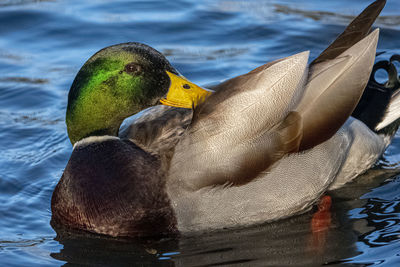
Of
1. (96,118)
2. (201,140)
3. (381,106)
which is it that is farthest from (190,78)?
(201,140)

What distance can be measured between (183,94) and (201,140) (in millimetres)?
355

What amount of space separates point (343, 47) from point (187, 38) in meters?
4.03

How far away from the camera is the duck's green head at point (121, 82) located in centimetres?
490

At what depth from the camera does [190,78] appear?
788cm

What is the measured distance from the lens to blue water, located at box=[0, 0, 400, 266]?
4.84m

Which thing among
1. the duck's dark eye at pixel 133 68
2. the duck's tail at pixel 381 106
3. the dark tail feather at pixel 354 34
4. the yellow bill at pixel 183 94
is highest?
the dark tail feather at pixel 354 34

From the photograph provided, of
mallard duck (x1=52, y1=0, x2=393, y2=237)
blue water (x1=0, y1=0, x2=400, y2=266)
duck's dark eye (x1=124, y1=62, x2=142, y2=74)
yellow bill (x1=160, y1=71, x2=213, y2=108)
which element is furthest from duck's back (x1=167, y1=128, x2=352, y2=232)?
duck's dark eye (x1=124, y1=62, x2=142, y2=74)

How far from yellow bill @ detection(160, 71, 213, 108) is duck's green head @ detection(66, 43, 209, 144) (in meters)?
0.01

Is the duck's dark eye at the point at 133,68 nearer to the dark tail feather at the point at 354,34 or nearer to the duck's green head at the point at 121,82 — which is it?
the duck's green head at the point at 121,82

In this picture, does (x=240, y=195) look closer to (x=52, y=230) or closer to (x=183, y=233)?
(x=183, y=233)

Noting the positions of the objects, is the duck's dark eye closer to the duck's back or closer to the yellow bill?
the yellow bill

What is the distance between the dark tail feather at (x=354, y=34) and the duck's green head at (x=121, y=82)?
0.91 meters

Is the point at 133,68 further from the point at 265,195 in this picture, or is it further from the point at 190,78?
the point at 190,78

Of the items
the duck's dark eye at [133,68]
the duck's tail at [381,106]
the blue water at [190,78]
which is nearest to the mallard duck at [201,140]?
the duck's dark eye at [133,68]
